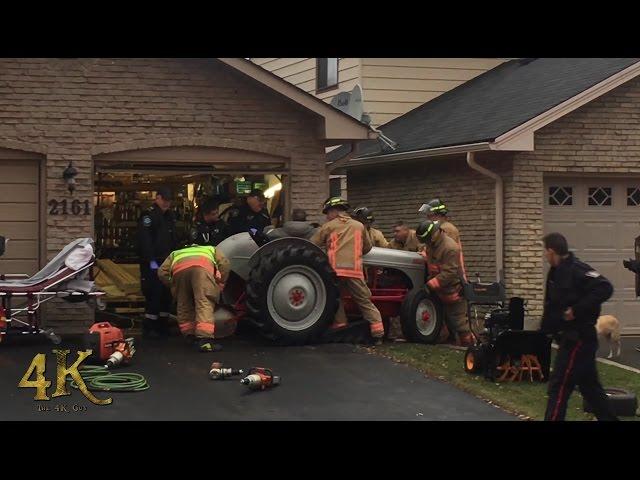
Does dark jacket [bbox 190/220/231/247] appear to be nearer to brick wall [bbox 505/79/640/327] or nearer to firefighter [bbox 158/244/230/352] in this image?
firefighter [bbox 158/244/230/352]

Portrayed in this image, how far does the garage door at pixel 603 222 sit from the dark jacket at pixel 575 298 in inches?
312

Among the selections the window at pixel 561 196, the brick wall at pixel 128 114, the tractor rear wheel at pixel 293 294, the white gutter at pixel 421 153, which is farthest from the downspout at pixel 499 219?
the tractor rear wheel at pixel 293 294

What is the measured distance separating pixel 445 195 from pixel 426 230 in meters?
3.76

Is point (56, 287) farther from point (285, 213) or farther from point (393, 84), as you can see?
point (393, 84)

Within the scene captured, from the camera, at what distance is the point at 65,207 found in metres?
16.2

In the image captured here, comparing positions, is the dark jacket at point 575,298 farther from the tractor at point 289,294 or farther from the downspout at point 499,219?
the downspout at point 499,219

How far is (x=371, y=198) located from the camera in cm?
2106

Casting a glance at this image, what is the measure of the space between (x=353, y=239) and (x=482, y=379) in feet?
9.94

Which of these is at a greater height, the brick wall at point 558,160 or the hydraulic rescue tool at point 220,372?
the brick wall at point 558,160

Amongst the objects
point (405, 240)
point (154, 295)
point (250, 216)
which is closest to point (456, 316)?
point (405, 240)

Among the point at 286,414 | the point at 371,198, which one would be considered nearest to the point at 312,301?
the point at 286,414

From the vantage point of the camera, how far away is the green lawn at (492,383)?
37.6ft
